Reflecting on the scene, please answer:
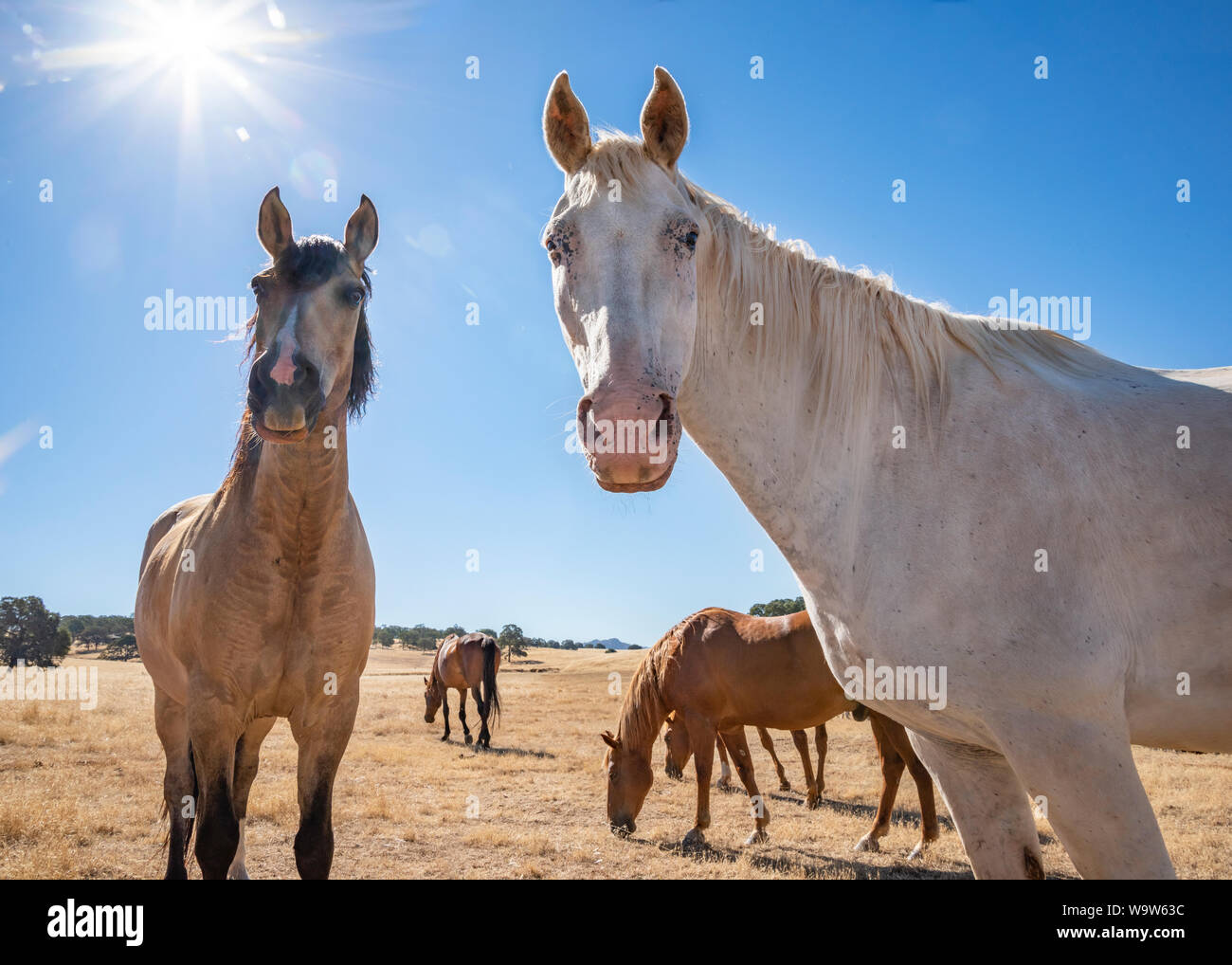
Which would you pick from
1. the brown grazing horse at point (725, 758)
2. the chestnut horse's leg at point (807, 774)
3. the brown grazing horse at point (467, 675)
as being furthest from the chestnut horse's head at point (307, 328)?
the brown grazing horse at point (467, 675)

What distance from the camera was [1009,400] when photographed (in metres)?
2.19

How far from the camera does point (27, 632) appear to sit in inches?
1254

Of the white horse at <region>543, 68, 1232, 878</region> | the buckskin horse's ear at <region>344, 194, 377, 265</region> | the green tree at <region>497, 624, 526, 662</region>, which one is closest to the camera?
the white horse at <region>543, 68, 1232, 878</region>

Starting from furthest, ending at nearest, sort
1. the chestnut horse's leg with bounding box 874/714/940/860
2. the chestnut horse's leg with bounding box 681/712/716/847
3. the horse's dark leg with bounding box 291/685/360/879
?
the chestnut horse's leg with bounding box 681/712/716/847 → the chestnut horse's leg with bounding box 874/714/940/860 → the horse's dark leg with bounding box 291/685/360/879

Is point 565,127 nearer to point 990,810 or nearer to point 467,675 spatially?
point 990,810

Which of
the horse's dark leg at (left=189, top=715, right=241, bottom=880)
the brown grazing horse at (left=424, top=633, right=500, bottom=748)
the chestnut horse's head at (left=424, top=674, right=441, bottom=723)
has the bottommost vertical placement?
the chestnut horse's head at (left=424, top=674, right=441, bottom=723)

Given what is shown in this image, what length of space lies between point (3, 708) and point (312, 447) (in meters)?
16.5

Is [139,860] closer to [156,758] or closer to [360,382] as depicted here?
[360,382]

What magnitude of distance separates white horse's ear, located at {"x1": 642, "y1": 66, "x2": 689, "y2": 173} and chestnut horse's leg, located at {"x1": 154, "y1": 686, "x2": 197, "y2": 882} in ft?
13.4

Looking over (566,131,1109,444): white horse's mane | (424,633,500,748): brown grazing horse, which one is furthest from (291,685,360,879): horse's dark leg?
(424,633,500,748): brown grazing horse

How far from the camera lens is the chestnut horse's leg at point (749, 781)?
736cm

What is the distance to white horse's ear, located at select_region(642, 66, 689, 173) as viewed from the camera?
2209mm

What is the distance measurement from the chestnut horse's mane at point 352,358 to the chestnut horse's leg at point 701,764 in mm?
5700

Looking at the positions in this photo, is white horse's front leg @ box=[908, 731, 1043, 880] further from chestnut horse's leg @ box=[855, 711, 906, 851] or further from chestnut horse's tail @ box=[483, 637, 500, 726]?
chestnut horse's tail @ box=[483, 637, 500, 726]
